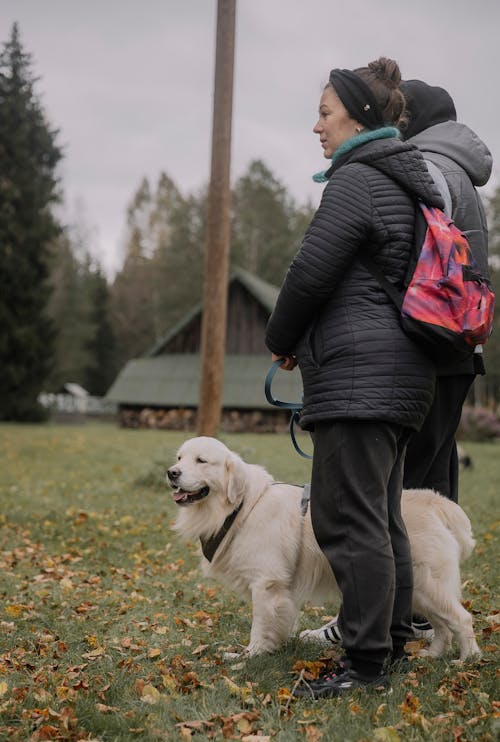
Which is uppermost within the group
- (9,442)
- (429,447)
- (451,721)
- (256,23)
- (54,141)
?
(54,141)

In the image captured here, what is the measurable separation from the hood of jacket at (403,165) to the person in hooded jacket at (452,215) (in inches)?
17.7

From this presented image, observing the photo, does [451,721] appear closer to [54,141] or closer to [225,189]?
[225,189]

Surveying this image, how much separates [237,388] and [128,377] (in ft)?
18.5

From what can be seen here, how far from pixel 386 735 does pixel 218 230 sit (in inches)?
278

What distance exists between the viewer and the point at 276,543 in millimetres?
3637

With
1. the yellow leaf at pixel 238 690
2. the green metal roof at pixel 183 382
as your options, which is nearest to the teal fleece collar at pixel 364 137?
the yellow leaf at pixel 238 690

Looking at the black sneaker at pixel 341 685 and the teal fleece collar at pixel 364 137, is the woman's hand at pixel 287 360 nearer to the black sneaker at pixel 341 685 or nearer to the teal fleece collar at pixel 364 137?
the teal fleece collar at pixel 364 137

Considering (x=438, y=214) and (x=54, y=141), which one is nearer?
(x=438, y=214)

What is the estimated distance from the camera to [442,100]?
12.1ft

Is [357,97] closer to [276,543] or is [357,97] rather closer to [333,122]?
[333,122]

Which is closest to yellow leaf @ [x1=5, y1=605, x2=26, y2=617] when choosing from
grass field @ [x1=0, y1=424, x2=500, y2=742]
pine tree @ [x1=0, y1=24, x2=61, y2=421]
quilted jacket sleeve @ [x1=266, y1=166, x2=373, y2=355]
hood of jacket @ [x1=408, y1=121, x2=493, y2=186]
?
grass field @ [x1=0, y1=424, x2=500, y2=742]

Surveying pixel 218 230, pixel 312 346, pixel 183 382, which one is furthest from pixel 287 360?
pixel 183 382

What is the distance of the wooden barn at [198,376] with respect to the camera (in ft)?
91.9

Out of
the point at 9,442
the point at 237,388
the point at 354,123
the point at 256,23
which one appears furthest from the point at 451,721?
the point at 237,388
